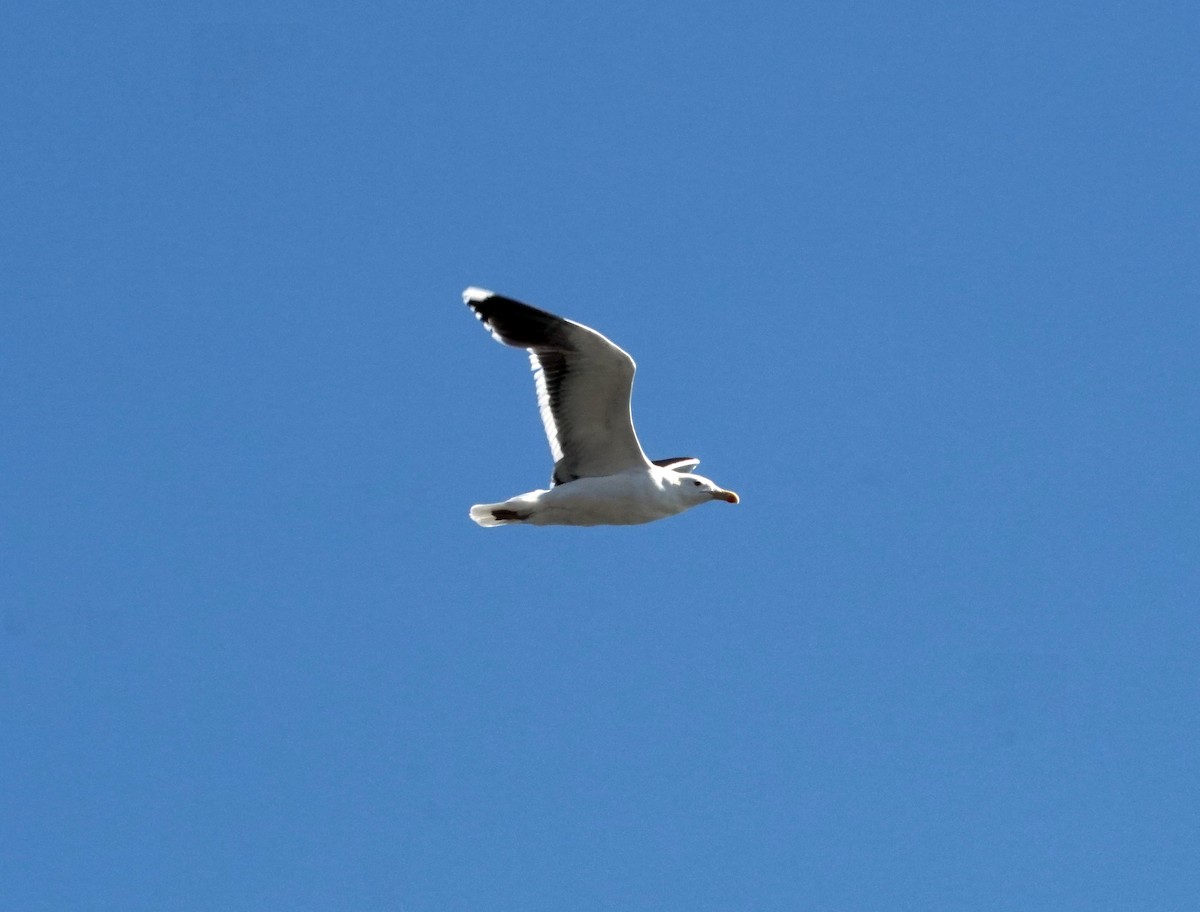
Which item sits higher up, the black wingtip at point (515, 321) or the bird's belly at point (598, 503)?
the black wingtip at point (515, 321)

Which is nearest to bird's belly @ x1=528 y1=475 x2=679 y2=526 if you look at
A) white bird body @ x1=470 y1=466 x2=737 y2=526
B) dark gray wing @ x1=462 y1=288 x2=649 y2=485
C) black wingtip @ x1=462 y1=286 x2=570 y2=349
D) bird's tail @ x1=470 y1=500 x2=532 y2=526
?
white bird body @ x1=470 y1=466 x2=737 y2=526

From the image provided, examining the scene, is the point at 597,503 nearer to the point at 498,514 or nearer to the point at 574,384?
the point at 498,514

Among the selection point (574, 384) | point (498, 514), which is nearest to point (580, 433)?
point (574, 384)

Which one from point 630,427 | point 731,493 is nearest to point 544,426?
point 630,427

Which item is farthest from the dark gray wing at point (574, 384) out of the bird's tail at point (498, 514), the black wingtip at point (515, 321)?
the bird's tail at point (498, 514)

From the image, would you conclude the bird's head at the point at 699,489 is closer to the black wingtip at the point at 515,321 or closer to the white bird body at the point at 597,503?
the white bird body at the point at 597,503

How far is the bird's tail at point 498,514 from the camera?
17438mm

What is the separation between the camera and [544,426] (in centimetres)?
1778

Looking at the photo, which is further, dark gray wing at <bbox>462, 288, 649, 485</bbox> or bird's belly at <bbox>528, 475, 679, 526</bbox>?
bird's belly at <bbox>528, 475, 679, 526</bbox>

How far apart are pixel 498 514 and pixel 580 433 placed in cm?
101

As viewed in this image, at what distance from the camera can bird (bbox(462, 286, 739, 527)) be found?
17.2 m

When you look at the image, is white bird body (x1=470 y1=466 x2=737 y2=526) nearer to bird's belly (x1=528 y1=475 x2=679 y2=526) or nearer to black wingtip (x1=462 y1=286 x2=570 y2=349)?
bird's belly (x1=528 y1=475 x2=679 y2=526)

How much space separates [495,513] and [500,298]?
186cm

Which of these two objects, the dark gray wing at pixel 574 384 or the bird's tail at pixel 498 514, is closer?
the dark gray wing at pixel 574 384
